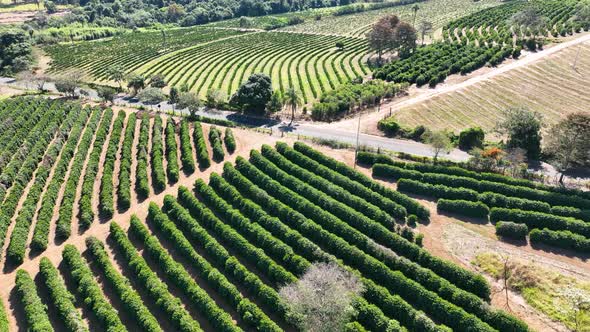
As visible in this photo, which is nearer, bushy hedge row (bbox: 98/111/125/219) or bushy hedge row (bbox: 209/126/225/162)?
bushy hedge row (bbox: 98/111/125/219)

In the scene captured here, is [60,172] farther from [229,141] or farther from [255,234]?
[255,234]

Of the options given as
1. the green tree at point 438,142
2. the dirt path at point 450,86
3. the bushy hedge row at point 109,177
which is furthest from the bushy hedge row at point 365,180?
the bushy hedge row at point 109,177

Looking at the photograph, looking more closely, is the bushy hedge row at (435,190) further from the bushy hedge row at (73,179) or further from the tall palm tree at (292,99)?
the bushy hedge row at (73,179)

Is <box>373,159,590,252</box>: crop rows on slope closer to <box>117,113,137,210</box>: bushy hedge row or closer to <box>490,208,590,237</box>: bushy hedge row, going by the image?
<box>490,208,590,237</box>: bushy hedge row

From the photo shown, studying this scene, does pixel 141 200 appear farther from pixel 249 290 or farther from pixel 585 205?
pixel 585 205

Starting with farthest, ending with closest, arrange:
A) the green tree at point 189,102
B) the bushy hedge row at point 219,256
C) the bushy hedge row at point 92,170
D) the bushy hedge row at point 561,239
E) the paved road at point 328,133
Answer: the green tree at point 189,102 → the paved road at point 328,133 → the bushy hedge row at point 92,170 → the bushy hedge row at point 561,239 → the bushy hedge row at point 219,256

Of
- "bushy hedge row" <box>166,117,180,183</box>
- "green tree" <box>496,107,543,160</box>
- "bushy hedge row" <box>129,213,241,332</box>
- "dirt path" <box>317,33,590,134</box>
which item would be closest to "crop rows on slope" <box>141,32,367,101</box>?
"dirt path" <box>317,33,590,134</box>

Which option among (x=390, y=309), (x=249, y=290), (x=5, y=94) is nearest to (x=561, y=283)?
(x=390, y=309)

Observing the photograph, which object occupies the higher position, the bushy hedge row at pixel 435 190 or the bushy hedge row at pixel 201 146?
the bushy hedge row at pixel 201 146
